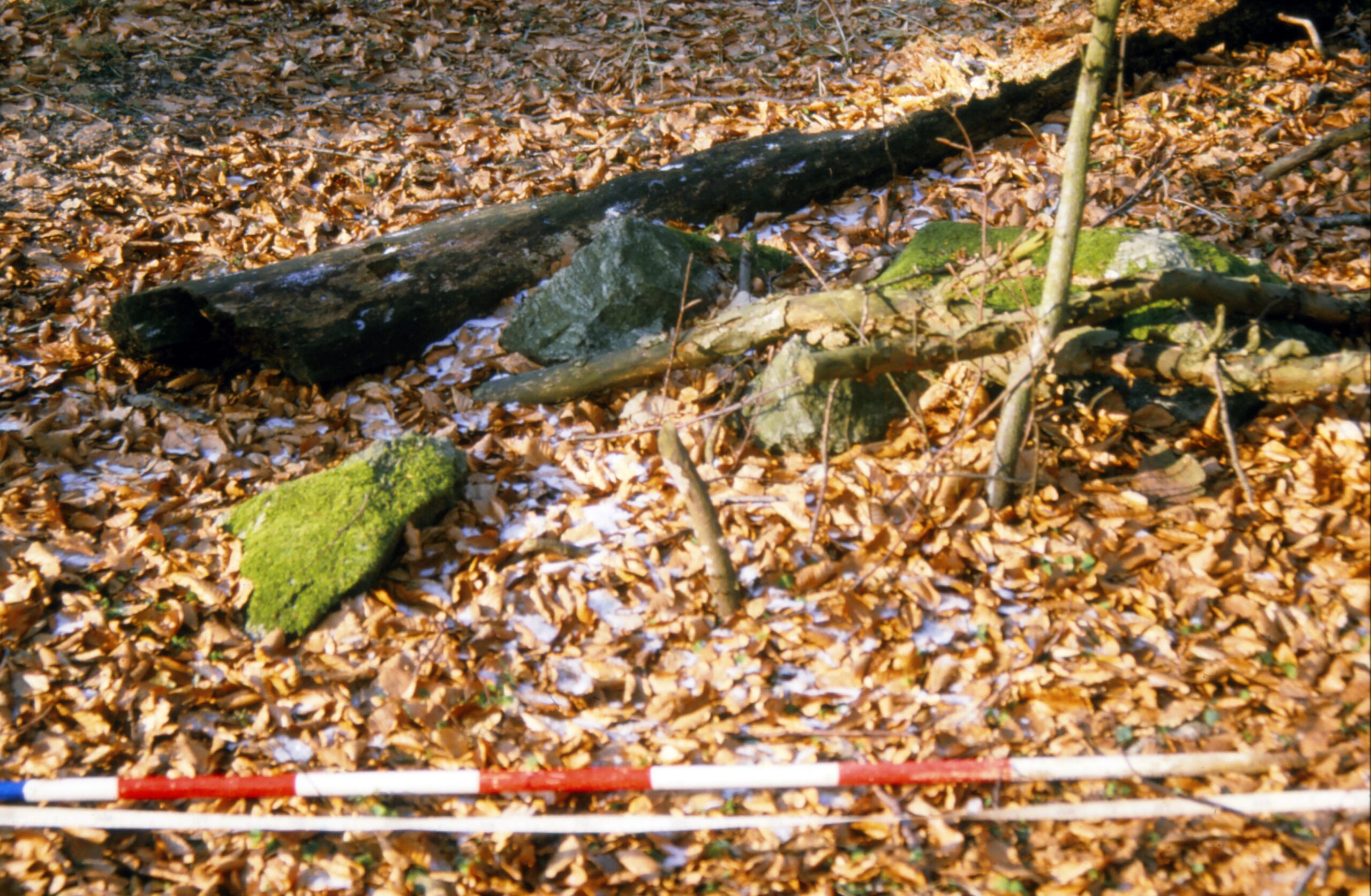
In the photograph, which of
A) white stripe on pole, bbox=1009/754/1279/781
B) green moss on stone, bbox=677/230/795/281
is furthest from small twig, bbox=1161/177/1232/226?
white stripe on pole, bbox=1009/754/1279/781

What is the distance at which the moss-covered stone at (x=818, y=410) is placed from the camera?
3.87 metres

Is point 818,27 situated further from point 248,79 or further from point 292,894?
point 292,894

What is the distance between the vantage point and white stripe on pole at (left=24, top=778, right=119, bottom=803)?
9.56ft

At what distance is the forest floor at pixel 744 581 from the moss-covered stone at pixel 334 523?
0.36ft

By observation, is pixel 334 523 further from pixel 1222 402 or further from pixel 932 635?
pixel 1222 402

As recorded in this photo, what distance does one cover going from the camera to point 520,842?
9.05ft

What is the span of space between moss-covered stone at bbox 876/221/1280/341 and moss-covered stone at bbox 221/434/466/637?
2.30 metres

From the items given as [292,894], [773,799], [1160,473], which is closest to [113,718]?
[292,894]

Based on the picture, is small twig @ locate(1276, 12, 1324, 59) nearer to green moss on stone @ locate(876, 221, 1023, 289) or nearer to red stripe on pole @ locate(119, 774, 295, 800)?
green moss on stone @ locate(876, 221, 1023, 289)

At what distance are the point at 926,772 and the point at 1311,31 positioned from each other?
589 cm

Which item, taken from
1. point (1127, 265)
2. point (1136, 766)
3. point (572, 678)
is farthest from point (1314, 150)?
point (572, 678)

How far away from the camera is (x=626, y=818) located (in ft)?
9.08

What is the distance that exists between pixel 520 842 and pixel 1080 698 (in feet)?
6.46

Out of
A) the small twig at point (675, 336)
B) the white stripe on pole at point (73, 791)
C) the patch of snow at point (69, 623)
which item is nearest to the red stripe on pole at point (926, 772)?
the small twig at point (675, 336)
